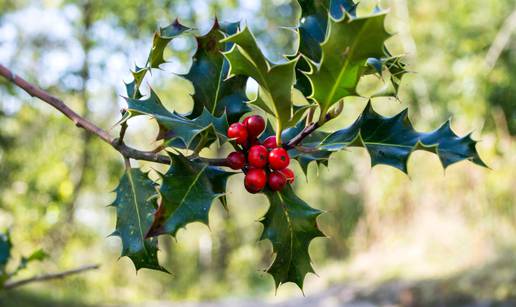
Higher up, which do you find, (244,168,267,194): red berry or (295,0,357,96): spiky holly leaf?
(295,0,357,96): spiky holly leaf

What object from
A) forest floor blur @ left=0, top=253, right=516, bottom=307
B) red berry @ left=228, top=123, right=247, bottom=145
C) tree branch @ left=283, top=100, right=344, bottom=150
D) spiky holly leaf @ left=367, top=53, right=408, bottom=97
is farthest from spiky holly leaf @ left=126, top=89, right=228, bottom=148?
forest floor blur @ left=0, top=253, right=516, bottom=307

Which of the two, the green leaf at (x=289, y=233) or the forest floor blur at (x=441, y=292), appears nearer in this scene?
the green leaf at (x=289, y=233)

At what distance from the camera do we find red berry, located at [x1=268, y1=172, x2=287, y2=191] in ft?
3.25

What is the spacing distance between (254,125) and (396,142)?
0.26 metres

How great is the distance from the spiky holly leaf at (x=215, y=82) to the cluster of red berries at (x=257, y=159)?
151mm

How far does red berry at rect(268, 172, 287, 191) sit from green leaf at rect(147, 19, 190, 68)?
14.2 inches

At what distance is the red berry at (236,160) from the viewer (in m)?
0.97

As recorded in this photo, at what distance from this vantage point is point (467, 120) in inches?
333

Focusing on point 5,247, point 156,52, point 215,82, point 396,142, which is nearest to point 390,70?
point 396,142

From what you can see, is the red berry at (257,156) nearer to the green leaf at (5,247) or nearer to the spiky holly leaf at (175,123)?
the spiky holly leaf at (175,123)

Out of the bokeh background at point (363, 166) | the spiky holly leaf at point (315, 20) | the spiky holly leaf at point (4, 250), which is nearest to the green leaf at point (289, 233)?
the spiky holly leaf at point (315, 20)

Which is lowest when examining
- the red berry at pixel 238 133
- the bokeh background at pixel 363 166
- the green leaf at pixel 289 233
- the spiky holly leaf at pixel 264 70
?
the bokeh background at pixel 363 166

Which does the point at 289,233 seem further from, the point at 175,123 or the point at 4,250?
the point at 4,250

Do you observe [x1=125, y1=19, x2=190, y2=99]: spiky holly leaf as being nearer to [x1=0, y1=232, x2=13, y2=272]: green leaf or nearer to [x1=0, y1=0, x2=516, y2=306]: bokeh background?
[x1=0, y1=232, x2=13, y2=272]: green leaf
